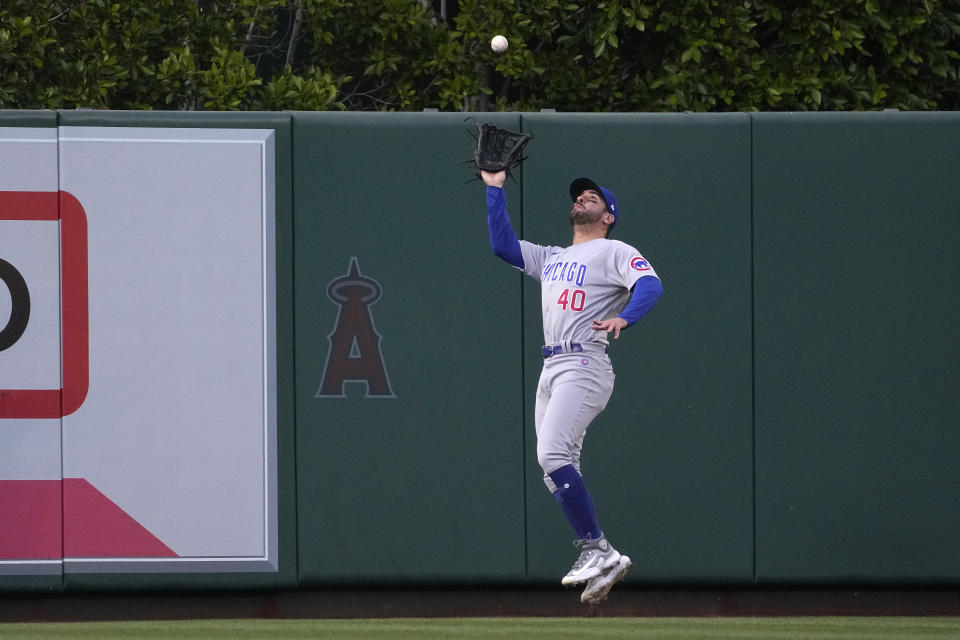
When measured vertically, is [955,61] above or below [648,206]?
above

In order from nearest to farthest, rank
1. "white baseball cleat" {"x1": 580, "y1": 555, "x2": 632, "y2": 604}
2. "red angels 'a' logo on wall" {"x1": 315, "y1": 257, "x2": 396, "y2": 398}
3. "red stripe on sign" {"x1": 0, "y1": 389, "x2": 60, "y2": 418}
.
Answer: "white baseball cleat" {"x1": 580, "y1": 555, "x2": 632, "y2": 604}
"red stripe on sign" {"x1": 0, "y1": 389, "x2": 60, "y2": 418}
"red angels 'a' logo on wall" {"x1": 315, "y1": 257, "x2": 396, "y2": 398}

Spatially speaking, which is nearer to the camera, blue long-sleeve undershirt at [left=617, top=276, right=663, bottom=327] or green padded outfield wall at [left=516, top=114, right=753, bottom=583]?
blue long-sleeve undershirt at [left=617, top=276, right=663, bottom=327]

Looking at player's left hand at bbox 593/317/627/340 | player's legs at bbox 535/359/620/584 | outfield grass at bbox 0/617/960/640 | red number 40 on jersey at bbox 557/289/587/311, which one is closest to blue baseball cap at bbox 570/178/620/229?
red number 40 on jersey at bbox 557/289/587/311

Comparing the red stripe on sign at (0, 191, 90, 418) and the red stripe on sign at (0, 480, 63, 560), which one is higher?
the red stripe on sign at (0, 191, 90, 418)

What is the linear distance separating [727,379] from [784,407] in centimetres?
32

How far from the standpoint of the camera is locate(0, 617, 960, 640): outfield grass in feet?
17.4

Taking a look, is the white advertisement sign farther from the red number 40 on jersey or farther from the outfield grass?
the red number 40 on jersey

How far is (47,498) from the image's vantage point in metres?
5.74

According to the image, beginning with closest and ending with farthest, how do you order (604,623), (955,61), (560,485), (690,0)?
1. (560,485)
2. (604,623)
3. (690,0)
4. (955,61)

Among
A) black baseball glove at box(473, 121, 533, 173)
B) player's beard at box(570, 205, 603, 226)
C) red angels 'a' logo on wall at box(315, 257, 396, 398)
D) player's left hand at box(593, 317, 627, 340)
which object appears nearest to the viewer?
player's left hand at box(593, 317, 627, 340)

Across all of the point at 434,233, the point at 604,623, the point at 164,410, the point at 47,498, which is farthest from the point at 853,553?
the point at 47,498

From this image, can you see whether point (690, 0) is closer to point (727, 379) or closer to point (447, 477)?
point (727, 379)

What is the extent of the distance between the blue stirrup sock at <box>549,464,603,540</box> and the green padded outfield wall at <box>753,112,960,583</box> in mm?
1229

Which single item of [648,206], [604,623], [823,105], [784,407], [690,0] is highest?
[690,0]
